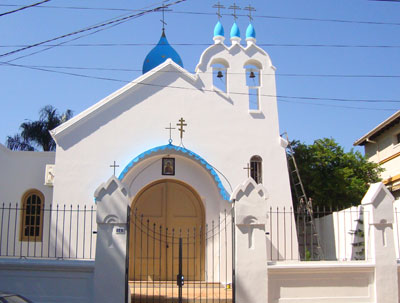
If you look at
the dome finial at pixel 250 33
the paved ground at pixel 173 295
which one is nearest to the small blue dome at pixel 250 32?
the dome finial at pixel 250 33

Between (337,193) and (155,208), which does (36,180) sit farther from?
(337,193)

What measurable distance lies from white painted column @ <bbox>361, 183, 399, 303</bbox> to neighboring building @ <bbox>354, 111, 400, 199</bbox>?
11.5 metres

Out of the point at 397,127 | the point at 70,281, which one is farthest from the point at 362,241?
the point at 397,127

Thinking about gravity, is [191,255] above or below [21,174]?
below

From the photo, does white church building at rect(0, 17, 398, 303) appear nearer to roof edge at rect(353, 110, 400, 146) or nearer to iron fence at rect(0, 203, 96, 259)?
iron fence at rect(0, 203, 96, 259)

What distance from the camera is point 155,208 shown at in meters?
14.5

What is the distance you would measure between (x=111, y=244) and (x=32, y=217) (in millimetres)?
6149

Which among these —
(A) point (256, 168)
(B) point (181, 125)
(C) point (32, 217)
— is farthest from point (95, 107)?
(A) point (256, 168)

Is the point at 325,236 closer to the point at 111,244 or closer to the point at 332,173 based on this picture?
the point at 332,173

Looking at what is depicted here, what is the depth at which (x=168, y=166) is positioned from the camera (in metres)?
14.4

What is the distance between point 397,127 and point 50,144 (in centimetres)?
2032

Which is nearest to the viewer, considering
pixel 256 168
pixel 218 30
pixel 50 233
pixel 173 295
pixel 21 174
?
pixel 173 295

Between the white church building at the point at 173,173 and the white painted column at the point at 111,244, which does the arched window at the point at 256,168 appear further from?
the white painted column at the point at 111,244

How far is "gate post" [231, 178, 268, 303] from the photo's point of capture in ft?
35.1
